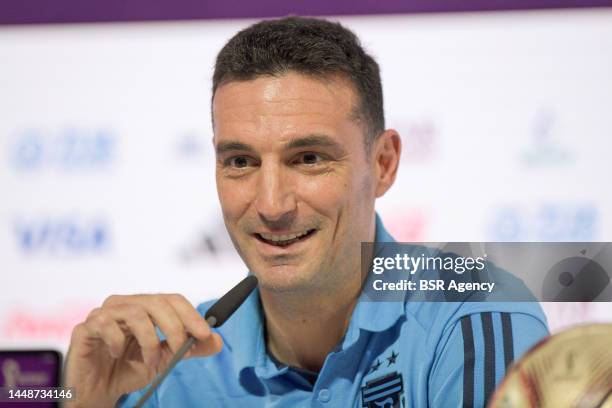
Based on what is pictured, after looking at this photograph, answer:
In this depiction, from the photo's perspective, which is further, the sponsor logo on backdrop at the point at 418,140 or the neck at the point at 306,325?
the sponsor logo on backdrop at the point at 418,140

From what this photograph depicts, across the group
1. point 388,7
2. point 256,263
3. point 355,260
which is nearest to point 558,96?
point 388,7

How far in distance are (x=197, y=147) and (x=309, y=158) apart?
43cm

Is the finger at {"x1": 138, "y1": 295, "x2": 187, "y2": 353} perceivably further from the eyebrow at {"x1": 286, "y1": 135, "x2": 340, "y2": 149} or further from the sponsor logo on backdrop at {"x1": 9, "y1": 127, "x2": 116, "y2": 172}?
the sponsor logo on backdrop at {"x1": 9, "y1": 127, "x2": 116, "y2": 172}

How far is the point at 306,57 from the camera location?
1.02 m

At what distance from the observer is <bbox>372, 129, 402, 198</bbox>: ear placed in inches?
45.2

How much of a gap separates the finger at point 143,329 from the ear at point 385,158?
→ 0.40 m

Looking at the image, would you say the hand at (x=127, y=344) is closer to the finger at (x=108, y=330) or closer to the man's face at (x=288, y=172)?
the finger at (x=108, y=330)

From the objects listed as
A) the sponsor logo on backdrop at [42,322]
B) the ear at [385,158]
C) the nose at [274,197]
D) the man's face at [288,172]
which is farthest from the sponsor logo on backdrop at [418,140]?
the sponsor logo on backdrop at [42,322]

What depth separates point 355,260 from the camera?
1.09 meters

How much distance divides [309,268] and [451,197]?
0.41 m

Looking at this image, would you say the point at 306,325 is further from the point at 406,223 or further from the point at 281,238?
the point at 406,223

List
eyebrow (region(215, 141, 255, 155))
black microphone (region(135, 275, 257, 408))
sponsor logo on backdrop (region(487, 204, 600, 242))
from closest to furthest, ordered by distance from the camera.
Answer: black microphone (region(135, 275, 257, 408)), eyebrow (region(215, 141, 255, 155)), sponsor logo on backdrop (region(487, 204, 600, 242))

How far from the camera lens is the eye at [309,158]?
1011 mm

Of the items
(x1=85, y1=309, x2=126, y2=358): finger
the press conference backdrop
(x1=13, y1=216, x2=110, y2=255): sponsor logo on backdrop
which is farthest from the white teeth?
(x1=13, y1=216, x2=110, y2=255): sponsor logo on backdrop
